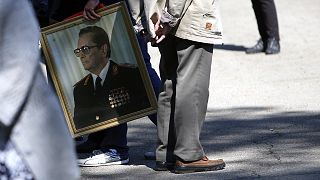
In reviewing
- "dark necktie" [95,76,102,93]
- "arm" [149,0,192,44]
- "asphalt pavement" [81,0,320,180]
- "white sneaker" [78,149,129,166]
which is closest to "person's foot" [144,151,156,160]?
"asphalt pavement" [81,0,320,180]

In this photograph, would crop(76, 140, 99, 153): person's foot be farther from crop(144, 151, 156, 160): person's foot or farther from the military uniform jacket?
the military uniform jacket

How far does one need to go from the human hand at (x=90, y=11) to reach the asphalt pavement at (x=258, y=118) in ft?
3.55

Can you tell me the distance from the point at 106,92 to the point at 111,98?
0.18 ft

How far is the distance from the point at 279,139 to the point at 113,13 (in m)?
1.81

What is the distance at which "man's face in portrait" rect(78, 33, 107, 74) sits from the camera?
21.5 ft

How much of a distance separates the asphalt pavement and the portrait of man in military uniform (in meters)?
0.42

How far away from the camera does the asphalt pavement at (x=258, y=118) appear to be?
675 cm

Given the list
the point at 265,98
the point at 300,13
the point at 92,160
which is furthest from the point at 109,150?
the point at 300,13

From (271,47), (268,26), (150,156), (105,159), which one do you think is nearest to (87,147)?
(105,159)

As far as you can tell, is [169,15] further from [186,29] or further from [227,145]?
[227,145]

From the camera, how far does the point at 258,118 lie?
8.37 metres

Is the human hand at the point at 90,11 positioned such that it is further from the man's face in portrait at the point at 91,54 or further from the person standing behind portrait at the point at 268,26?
the person standing behind portrait at the point at 268,26

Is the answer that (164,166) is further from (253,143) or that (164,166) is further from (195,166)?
(253,143)

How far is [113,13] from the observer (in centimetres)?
654
